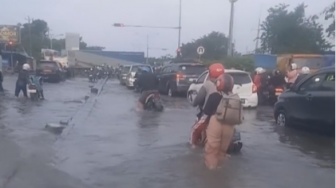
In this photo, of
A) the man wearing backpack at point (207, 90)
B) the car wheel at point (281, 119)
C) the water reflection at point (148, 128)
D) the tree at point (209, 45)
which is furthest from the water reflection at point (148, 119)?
the tree at point (209, 45)

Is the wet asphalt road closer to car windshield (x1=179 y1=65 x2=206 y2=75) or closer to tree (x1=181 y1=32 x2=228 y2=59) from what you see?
car windshield (x1=179 y1=65 x2=206 y2=75)

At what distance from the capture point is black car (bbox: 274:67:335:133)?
1234 centimetres

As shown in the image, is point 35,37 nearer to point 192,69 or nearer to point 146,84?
point 192,69

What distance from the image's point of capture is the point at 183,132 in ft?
44.5

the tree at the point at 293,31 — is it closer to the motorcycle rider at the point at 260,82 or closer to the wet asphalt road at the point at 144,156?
the motorcycle rider at the point at 260,82

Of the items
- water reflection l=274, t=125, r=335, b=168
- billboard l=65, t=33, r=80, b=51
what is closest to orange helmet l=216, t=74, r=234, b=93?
water reflection l=274, t=125, r=335, b=168

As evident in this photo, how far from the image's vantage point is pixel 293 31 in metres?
46.1

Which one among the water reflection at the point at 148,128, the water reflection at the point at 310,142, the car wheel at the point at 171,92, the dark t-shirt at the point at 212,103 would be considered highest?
the dark t-shirt at the point at 212,103

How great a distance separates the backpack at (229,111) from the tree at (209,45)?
164ft

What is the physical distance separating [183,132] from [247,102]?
272 inches

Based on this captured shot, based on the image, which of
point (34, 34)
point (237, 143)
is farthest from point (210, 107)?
point (34, 34)

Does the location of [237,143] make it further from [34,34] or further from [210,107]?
[34,34]

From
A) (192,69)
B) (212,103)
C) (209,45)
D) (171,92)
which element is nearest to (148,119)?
(212,103)

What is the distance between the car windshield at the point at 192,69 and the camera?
27141 millimetres
